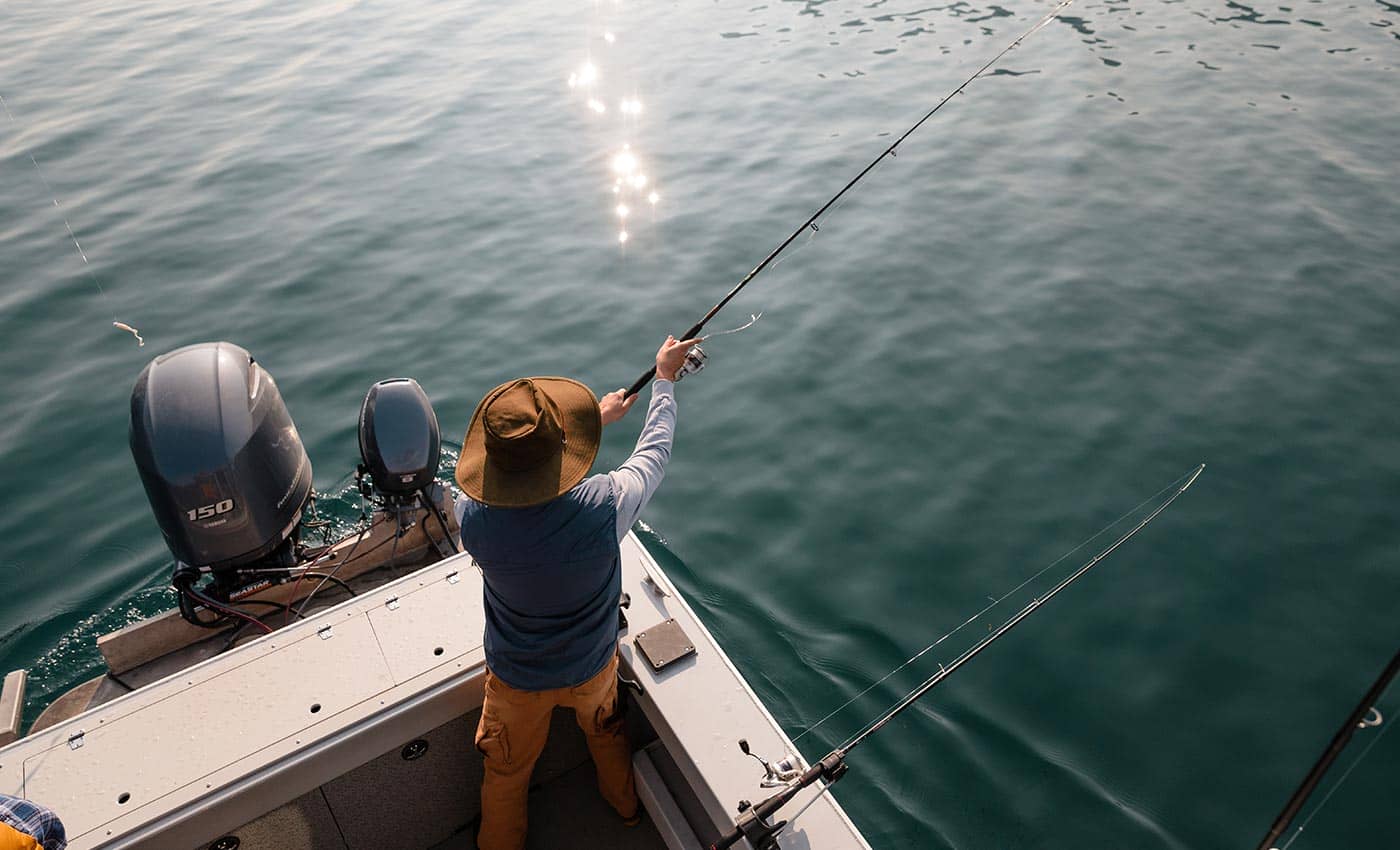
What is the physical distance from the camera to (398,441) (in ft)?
12.8

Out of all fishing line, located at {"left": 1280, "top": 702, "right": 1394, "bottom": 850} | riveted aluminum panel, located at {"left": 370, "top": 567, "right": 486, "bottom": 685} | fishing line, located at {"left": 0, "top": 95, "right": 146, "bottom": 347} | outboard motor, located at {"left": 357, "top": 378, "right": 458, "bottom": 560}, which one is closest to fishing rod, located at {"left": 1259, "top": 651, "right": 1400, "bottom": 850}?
fishing line, located at {"left": 1280, "top": 702, "right": 1394, "bottom": 850}

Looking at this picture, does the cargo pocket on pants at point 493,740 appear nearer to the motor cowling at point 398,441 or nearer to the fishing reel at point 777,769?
the fishing reel at point 777,769

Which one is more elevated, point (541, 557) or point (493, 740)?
point (541, 557)

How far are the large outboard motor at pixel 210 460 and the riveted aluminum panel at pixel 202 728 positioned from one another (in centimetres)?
92

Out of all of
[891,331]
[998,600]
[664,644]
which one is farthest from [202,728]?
[891,331]

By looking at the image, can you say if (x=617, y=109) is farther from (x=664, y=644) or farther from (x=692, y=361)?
(x=664, y=644)

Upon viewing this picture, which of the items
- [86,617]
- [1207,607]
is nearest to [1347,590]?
[1207,607]

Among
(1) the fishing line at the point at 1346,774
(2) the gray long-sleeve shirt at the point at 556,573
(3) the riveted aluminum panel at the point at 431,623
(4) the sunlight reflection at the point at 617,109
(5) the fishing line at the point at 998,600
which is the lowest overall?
(1) the fishing line at the point at 1346,774

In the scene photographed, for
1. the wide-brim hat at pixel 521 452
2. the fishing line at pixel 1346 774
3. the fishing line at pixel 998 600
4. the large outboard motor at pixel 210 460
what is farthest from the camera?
the fishing line at pixel 998 600

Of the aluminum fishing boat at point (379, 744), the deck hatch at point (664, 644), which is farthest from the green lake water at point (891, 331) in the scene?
the deck hatch at point (664, 644)

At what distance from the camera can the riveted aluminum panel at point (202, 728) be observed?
2510mm

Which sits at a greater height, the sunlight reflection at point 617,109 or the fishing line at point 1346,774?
the sunlight reflection at point 617,109

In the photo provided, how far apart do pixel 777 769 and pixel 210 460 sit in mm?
2660

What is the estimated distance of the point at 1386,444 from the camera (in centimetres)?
575
